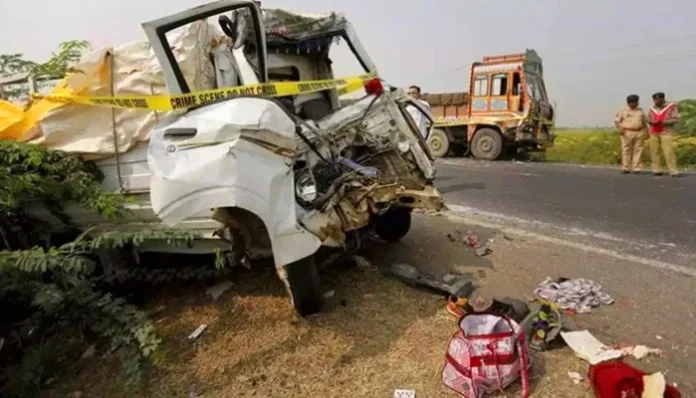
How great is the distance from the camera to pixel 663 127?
9430 millimetres

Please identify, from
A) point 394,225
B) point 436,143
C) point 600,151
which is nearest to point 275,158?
point 394,225

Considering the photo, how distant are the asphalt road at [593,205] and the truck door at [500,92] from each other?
3.48m

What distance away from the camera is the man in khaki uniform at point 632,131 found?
9.68m

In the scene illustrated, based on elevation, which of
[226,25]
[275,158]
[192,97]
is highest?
[226,25]

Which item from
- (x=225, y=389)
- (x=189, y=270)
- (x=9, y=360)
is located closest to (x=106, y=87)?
(x=189, y=270)

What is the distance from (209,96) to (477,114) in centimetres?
1207

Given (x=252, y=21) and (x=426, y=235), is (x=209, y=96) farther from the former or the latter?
(x=426, y=235)

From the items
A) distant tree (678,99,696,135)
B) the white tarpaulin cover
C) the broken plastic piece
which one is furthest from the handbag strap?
distant tree (678,99,696,135)

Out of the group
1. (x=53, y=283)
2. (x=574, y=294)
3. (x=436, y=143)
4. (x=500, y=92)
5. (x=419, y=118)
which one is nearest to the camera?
(x=53, y=283)

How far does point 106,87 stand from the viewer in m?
3.63

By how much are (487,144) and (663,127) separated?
15.8ft

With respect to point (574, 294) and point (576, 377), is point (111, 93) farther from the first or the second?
point (574, 294)

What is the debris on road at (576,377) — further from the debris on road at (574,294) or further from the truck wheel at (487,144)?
the truck wheel at (487,144)

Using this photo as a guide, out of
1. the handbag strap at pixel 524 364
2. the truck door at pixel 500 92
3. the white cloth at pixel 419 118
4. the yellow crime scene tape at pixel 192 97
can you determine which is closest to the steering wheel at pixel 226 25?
the yellow crime scene tape at pixel 192 97
